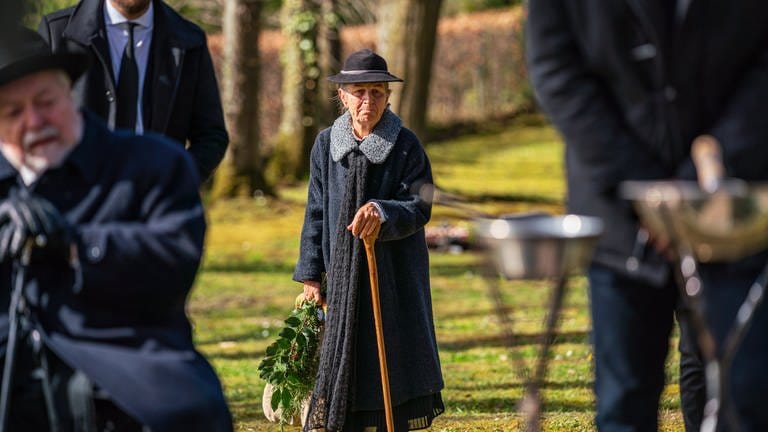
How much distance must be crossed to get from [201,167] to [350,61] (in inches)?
32.6

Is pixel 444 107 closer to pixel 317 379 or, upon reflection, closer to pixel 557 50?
pixel 317 379

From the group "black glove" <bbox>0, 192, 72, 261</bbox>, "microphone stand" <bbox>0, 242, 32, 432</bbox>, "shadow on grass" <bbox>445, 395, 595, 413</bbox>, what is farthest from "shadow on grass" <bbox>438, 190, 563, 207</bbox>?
"black glove" <bbox>0, 192, 72, 261</bbox>

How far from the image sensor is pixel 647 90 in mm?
4184

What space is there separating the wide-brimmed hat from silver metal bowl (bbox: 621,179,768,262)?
8.92 feet

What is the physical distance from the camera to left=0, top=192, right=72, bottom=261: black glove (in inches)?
157

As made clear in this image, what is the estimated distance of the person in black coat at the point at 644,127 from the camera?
162 inches

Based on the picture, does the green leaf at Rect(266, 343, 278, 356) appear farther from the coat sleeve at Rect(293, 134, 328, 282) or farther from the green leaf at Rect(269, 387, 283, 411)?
the coat sleeve at Rect(293, 134, 328, 282)

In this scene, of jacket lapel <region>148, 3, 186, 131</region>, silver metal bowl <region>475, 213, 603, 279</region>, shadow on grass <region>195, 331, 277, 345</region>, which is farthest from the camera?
shadow on grass <region>195, 331, 277, 345</region>

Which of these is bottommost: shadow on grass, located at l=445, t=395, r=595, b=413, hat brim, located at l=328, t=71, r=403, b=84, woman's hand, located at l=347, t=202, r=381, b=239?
shadow on grass, located at l=445, t=395, r=595, b=413

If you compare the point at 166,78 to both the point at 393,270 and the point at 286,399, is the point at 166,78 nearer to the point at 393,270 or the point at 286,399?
the point at 393,270

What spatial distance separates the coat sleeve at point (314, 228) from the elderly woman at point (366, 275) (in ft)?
0.06

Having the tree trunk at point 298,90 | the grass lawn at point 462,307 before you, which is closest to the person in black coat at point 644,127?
the grass lawn at point 462,307

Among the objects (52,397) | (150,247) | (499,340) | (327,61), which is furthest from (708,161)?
(327,61)

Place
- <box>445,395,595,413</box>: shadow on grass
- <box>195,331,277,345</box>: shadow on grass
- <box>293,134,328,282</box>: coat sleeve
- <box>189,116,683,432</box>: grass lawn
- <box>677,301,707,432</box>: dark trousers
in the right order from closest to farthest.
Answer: <box>677,301,707,432</box>: dark trousers → <box>293,134,328,282</box>: coat sleeve → <box>445,395,595,413</box>: shadow on grass → <box>189,116,683,432</box>: grass lawn → <box>195,331,277,345</box>: shadow on grass
